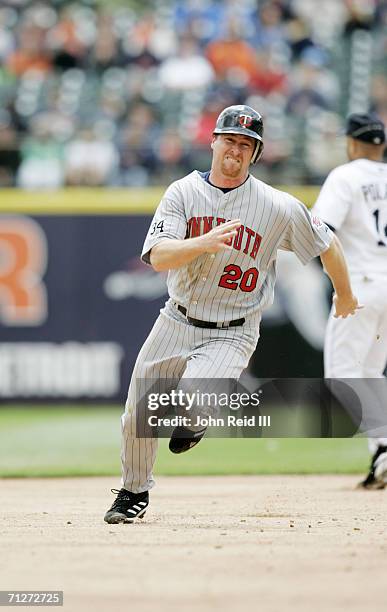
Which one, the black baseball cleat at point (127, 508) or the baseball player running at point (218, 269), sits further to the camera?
the black baseball cleat at point (127, 508)

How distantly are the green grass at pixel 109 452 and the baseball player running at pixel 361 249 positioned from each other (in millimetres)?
1515

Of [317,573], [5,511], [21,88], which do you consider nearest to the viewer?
[317,573]

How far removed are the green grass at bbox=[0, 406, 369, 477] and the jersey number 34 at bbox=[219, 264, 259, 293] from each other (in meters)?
3.51

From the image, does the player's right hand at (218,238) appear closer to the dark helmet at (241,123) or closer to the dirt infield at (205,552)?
the dark helmet at (241,123)

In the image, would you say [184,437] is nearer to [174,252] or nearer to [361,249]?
[174,252]

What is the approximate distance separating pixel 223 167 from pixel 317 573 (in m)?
2.19

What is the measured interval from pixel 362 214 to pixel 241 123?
2347mm

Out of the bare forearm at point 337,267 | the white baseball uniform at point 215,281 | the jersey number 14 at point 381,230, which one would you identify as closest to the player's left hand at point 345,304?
the bare forearm at point 337,267

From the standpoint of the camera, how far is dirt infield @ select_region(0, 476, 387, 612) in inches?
155

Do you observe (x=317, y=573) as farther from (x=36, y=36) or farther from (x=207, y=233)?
(x=36, y=36)

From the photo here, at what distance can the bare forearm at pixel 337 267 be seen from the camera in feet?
19.2

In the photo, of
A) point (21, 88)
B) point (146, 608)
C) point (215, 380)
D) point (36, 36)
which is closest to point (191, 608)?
point (146, 608)

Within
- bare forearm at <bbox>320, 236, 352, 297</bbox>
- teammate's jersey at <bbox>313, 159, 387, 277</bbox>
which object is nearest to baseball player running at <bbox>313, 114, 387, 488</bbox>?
teammate's jersey at <bbox>313, 159, 387, 277</bbox>

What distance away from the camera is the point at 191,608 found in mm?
3758
